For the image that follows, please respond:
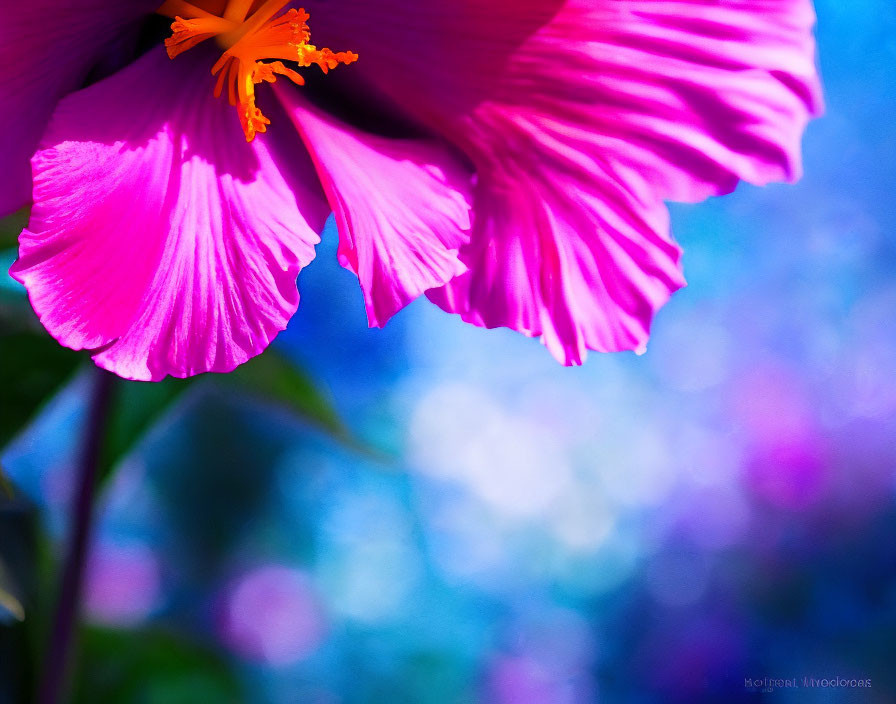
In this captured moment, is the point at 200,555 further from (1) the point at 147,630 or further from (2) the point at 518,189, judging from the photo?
(2) the point at 518,189

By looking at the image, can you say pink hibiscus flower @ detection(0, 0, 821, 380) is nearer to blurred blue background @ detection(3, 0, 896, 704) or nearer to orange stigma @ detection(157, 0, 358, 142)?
orange stigma @ detection(157, 0, 358, 142)

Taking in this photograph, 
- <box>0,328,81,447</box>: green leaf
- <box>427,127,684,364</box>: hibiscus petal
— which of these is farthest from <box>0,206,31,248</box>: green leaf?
<box>427,127,684,364</box>: hibiscus petal

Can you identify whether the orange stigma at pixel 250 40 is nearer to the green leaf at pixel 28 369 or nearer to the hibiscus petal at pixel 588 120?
the hibiscus petal at pixel 588 120

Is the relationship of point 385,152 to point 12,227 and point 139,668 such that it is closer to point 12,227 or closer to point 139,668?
point 12,227

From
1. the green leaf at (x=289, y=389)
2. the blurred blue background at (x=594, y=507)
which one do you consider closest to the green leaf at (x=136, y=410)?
the green leaf at (x=289, y=389)

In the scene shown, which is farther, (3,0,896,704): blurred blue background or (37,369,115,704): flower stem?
(3,0,896,704): blurred blue background

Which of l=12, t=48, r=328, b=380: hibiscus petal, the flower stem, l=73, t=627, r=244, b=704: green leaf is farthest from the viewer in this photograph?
l=73, t=627, r=244, b=704: green leaf
